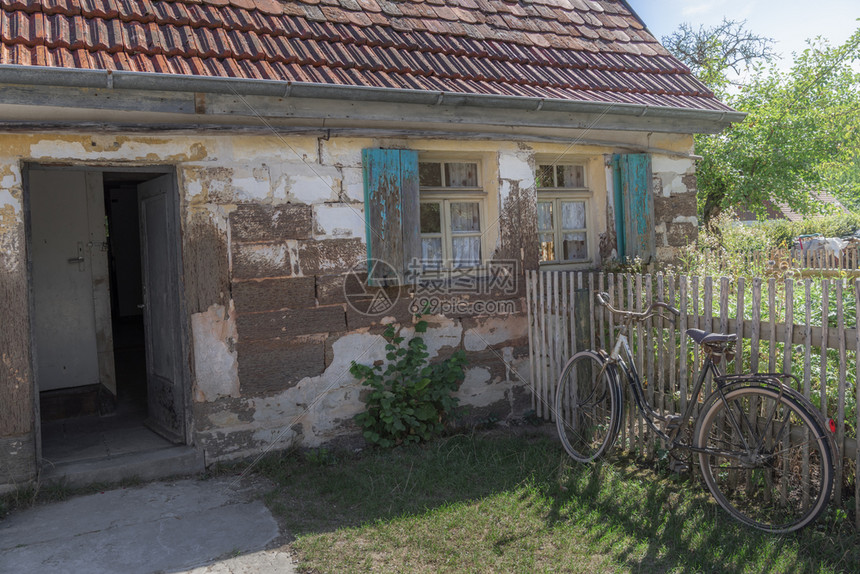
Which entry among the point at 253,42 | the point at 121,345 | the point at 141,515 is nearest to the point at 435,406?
the point at 141,515

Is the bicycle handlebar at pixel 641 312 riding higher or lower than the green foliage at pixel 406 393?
higher

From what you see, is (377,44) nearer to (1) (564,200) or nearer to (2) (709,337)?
(1) (564,200)

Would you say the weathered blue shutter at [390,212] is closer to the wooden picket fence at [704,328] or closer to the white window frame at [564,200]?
the wooden picket fence at [704,328]

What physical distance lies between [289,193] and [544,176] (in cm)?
257

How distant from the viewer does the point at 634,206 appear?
20.2ft

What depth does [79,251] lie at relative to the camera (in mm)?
6129

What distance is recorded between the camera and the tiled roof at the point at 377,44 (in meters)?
4.28

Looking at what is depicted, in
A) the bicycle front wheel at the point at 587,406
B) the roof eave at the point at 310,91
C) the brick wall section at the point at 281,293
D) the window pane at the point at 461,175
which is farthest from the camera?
the window pane at the point at 461,175

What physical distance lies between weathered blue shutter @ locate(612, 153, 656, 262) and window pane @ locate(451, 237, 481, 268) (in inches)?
57.6

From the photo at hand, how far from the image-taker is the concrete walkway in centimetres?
336

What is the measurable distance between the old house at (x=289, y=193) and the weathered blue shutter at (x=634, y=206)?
20mm

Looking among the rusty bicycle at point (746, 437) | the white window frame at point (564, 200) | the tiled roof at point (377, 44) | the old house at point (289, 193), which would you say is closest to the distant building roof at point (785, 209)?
the tiled roof at point (377, 44)

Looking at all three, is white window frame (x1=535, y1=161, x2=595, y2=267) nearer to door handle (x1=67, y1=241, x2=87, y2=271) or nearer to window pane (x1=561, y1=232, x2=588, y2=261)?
window pane (x1=561, y1=232, x2=588, y2=261)

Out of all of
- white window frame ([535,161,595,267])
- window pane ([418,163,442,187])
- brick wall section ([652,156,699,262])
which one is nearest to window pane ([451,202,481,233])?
window pane ([418,163,442,187])
